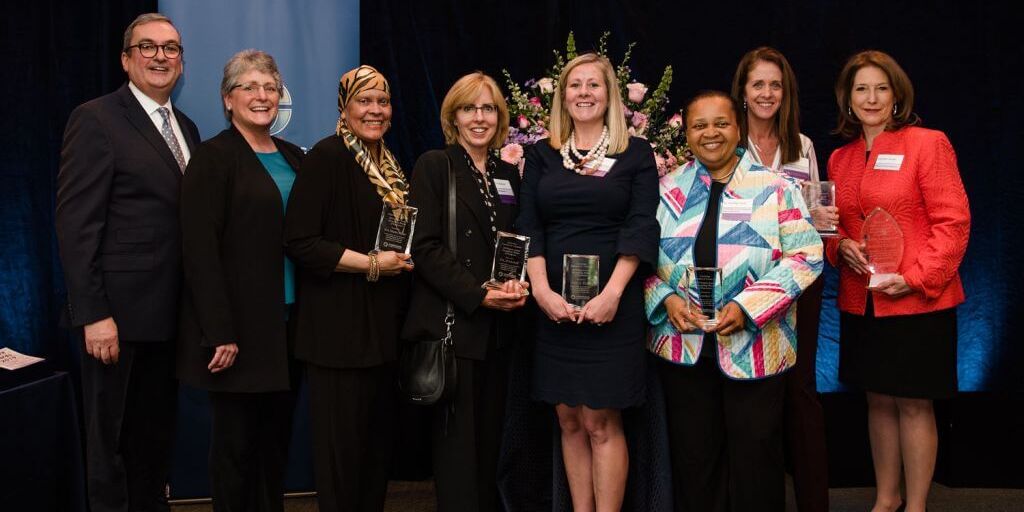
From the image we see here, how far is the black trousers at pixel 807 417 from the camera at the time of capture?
112 inches

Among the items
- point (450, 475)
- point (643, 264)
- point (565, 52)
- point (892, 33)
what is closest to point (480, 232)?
point (643, 264)

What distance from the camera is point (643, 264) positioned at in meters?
2.53

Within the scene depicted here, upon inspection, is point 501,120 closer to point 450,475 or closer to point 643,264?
point 643,264

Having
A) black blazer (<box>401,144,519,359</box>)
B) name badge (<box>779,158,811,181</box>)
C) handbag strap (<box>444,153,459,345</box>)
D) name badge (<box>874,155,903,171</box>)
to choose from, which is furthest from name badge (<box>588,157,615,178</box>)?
name badge (<box>874,155,903,171</box>)

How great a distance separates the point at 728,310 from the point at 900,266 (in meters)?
0.89

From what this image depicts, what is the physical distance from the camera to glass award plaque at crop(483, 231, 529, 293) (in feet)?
7.89

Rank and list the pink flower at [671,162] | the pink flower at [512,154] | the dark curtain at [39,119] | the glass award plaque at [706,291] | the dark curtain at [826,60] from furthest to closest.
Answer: the dark curtain at [826,60], the dark curtain at [39,119], the pink flower at [671,162], the pink flower at [512,154], the glass award plaque at [706,291]

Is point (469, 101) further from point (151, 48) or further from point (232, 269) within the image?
point (151, 48)

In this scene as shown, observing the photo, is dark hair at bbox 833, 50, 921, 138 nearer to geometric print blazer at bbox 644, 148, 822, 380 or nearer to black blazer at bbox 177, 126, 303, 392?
geometric print blazer at bbox 644, 148, 822, 380

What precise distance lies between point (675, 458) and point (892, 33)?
306 centimetres

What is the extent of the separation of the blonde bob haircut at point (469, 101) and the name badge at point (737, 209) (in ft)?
2.67

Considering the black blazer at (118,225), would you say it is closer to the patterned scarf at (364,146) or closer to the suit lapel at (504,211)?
the patterned scarf at (364,146)

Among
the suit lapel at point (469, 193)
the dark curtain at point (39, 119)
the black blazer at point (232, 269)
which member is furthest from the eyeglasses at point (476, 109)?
the dark curtain at point (39, 119)

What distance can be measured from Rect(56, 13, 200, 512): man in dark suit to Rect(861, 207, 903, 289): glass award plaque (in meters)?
2.42
